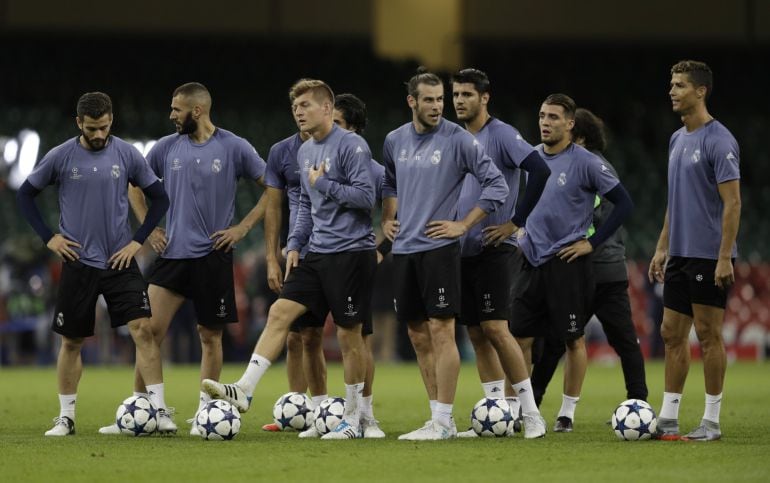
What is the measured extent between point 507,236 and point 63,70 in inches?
825

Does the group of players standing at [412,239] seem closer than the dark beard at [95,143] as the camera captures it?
Yes

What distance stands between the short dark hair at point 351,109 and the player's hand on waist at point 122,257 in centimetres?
183

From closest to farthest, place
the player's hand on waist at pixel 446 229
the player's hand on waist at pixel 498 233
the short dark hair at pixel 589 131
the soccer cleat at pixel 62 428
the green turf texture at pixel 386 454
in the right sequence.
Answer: the green turf texture at pixel 386 454
the player's hand on waist at pixel 446 229
the player's hand on waist at pixel 498 233
the soccer cleat at pixel 62 428
the short dark hair at pixel 589 131

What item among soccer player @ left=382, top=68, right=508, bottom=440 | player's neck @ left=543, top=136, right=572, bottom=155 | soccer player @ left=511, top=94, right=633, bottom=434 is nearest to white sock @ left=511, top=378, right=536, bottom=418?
soccer player @ left=382, top=68, right=508, bottom=440

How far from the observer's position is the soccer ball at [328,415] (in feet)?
31.4

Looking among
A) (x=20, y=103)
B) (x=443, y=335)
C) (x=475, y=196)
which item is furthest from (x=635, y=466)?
(x=20, y=103)

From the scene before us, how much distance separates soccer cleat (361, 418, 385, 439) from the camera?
9.65 meters

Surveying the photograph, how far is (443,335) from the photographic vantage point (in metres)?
9.13

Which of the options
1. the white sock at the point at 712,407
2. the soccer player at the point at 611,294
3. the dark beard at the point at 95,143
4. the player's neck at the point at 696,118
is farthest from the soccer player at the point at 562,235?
the dark beard at the point at 95,143

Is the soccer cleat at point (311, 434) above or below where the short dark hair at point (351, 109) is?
below

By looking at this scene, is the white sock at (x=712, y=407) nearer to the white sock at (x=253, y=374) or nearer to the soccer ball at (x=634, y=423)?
the soccer ball at (x=634, y=423)

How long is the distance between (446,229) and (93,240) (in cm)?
265

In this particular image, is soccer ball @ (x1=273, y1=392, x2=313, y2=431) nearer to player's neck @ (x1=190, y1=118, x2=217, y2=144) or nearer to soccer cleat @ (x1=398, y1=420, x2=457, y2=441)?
soccer cleat @ (x1=398, y1=420, x2=457, y2=441)

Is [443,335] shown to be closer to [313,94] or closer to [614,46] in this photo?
[313,94]
